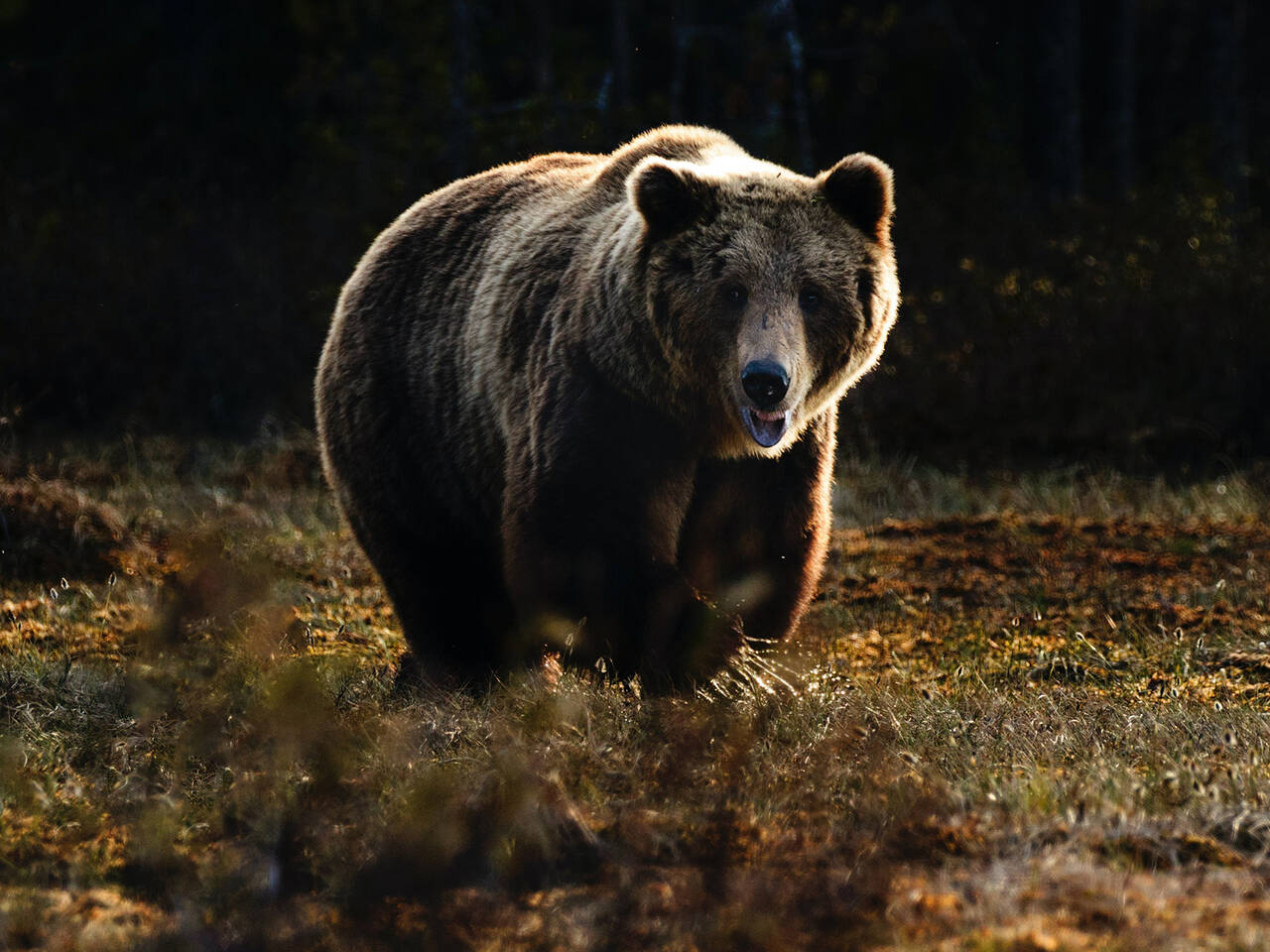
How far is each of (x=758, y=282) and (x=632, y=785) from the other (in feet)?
5.00

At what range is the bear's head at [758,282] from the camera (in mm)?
4180

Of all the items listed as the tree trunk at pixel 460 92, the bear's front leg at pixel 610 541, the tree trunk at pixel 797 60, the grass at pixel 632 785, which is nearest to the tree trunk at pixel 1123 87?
the tree trunk at pixel 797 60

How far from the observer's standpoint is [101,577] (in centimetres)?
648

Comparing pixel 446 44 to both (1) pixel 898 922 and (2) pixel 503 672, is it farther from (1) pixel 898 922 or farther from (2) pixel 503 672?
(1) pixel 898 922

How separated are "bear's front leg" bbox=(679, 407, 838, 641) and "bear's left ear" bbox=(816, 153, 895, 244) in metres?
0.63

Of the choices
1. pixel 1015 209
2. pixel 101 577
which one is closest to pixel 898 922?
pixel 101 577

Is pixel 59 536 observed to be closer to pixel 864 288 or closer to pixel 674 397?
pixel 674 397

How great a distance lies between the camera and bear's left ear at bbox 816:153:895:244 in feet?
14.3

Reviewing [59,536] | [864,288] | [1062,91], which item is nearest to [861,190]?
[864,288]

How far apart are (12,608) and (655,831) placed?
3635 mm

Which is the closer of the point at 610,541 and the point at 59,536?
the point at 610,541

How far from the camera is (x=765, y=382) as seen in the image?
13.0 ft

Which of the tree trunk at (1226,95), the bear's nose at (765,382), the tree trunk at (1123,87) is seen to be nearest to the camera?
the bear's nose at (765,382)

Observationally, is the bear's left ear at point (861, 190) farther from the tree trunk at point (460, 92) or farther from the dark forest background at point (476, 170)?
the tree trunk at point (460, 92)
